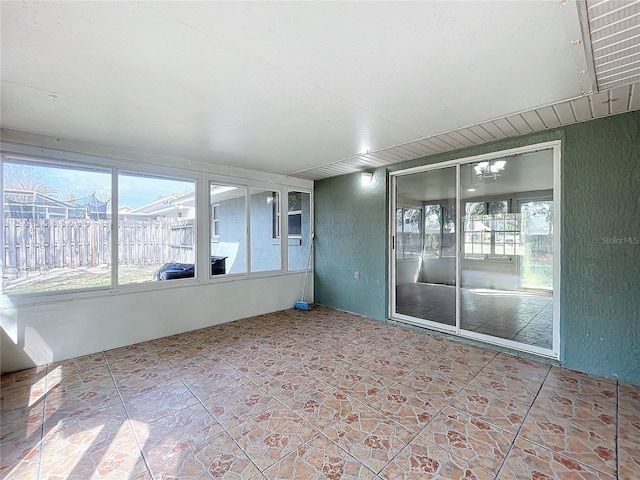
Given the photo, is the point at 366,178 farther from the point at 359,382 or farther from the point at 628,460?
the point at 628,460

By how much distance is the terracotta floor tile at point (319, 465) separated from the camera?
5.41 ft

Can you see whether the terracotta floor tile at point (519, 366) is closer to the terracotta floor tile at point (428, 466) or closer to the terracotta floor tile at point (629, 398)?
the terracotta floor tile at point (629, 398)

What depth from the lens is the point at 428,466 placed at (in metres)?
1.72

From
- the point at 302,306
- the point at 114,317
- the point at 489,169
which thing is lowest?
the point at 302,306

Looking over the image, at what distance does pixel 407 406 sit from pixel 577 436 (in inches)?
43.7

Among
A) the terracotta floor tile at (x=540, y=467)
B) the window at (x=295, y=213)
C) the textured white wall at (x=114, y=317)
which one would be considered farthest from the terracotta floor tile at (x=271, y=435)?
the window at (x=295, y=213)

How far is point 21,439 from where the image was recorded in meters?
1.97

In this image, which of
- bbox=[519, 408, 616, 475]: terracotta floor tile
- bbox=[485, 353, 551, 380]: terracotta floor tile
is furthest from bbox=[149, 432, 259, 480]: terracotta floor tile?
bbox=[485, 353, 551, 380]: terracotta floor tile

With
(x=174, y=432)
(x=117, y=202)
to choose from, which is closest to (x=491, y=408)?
(x=174, y=432)

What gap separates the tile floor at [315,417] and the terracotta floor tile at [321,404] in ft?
0.05

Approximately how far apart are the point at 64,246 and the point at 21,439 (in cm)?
208

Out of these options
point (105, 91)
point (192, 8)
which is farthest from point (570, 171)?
point (105, 91)

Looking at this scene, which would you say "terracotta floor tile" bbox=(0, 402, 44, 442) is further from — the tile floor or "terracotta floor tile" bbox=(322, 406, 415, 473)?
"terracotta floor tile" bbox=(322, 406, 415, 473)

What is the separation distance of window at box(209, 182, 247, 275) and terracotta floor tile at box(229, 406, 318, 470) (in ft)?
9.27
